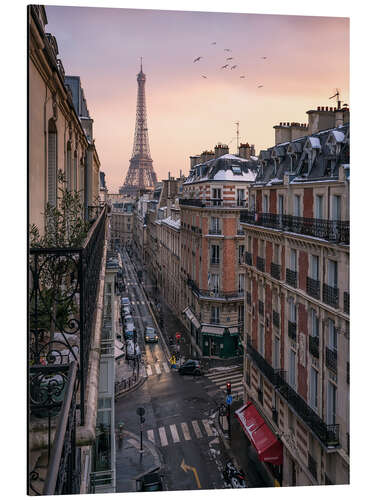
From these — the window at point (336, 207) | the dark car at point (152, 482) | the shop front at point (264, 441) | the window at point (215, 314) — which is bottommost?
the dark car at point (152, 482)

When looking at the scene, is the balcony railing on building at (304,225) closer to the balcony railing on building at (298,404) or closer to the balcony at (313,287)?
the balcony at (313,287)

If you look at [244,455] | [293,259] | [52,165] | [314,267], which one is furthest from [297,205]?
[244,455]

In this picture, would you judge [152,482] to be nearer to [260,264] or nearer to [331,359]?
[331,359]

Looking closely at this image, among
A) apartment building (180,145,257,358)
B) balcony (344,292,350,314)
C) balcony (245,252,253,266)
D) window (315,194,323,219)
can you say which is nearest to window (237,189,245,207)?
apartment building (180,145,257,358)

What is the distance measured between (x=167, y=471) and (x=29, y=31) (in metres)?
12.8

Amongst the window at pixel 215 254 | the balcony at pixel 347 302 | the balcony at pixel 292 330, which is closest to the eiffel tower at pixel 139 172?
the window at pixel 215 254

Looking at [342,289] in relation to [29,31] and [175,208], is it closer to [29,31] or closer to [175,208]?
[29,31]

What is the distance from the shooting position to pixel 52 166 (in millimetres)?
7504

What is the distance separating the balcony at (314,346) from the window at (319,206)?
2914mm

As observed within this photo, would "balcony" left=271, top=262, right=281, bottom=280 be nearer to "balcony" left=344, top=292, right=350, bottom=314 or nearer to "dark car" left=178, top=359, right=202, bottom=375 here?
"balcony" left=344, top=292, right=350, bottom=314

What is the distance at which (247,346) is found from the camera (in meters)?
16.5

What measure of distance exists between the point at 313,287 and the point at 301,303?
82cm

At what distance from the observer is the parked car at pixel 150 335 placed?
1104 inches
